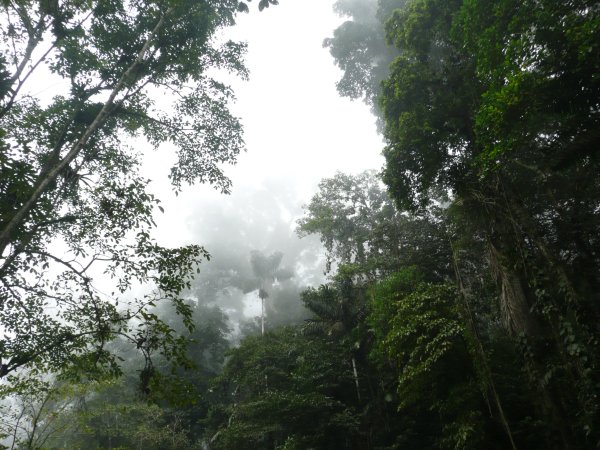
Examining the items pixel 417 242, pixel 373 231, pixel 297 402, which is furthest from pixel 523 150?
pixel 297 402

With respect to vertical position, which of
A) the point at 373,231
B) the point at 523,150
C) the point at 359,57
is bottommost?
the point at 523,150

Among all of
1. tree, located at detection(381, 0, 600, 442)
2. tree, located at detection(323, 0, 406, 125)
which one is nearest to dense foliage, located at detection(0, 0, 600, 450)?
A: tree, located at detection(381, 0, 600, 442)

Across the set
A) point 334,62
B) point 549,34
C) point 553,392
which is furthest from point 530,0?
point 334,62

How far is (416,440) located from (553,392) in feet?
20.2

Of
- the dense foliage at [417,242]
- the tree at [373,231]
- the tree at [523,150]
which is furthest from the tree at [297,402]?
the tree at [523,150]

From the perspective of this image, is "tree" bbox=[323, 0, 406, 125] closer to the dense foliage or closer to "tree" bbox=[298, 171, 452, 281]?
"tree" bbox=[298, 171, 452, 281]

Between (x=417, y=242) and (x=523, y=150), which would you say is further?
(x=417, y=242)

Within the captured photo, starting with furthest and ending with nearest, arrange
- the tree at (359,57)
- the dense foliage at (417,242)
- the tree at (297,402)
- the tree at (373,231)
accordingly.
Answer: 1. the tree at (359,57)
2. the tree at (373,231)
3. the tree at (297,402)
4. the dense foliage at (417,242)

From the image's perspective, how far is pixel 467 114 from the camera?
29.6 feet

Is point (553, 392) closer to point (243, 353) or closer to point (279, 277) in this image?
point (243, 353)

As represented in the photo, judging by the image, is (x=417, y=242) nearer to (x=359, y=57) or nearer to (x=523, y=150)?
(x=523, y=150)

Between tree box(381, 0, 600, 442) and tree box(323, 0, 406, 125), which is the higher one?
tree box(323, 0, 406, 125)

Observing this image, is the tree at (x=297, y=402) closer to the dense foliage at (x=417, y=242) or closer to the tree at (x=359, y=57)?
the dense foliage at (x=417, y=242)

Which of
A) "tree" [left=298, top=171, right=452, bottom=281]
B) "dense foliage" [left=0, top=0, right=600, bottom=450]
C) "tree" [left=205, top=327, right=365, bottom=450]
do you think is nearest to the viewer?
"dense foliage" [left=0, top=0, right=600, bottom=450]
